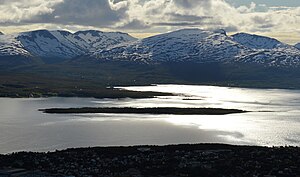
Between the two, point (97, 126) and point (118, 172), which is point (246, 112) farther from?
point (118, 172)

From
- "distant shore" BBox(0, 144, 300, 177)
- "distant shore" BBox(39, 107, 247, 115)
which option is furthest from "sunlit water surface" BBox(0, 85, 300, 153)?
"distant shore" BBox(0, 144, 300, 177)

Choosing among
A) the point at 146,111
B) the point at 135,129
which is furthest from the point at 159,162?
the point at 146,111

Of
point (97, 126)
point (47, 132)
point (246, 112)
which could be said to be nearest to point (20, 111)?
point (97, 126)

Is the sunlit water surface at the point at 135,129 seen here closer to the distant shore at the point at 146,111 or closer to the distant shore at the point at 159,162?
the distant shore at the point at 146,111

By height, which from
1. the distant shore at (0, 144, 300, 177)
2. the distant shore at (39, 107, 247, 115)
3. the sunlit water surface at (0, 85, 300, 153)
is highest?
the distant shore at (0, 144, 300, 177)

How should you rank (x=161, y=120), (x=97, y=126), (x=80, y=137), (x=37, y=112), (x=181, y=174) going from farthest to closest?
(x=37, y=112), (x=161, y=120), (x=97, y=126), (x=80, y=137), (x=181, y=174)

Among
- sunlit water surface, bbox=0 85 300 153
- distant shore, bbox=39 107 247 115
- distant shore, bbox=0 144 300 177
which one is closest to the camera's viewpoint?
distant shore, bbox=0 144 300 177

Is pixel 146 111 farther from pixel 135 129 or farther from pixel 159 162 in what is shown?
pixel 159 162

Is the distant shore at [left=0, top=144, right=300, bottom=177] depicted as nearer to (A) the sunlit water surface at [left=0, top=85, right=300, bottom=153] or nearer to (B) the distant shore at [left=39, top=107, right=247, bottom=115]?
(A) the sunlit water surface at [left=0, top=85, right=300, bottom=153]
